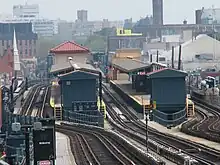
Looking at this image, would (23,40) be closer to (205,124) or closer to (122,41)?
(122,41)

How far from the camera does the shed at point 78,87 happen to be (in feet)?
152

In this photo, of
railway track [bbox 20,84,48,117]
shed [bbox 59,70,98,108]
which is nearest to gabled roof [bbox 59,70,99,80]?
shed [bbox 59,70,98,108]

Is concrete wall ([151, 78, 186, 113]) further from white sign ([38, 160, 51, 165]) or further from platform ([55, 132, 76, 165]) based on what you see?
white sign ([38, 160, 51, 165])

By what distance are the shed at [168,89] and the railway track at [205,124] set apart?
6.14ft

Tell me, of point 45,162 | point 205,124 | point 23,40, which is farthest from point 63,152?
point 23,40

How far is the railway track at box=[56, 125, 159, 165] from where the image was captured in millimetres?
25516

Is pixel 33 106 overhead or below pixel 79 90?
below

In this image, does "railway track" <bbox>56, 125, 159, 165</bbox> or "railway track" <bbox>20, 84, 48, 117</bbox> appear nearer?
"railway track" <bbox>56, 125, 159, 165</bbox>

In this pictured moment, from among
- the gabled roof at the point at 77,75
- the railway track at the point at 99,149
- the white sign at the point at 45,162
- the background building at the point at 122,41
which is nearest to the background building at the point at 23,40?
the background building at the point at 122,41

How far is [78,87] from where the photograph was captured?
46.5 m

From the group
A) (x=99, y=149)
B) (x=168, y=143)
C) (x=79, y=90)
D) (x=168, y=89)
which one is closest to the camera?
(x=99, y=149)

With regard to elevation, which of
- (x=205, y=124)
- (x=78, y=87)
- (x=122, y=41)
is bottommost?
(x=205, y=124)

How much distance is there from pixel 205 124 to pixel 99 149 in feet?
37.9

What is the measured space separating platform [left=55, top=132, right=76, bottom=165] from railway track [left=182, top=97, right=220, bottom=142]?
6.76 meters
